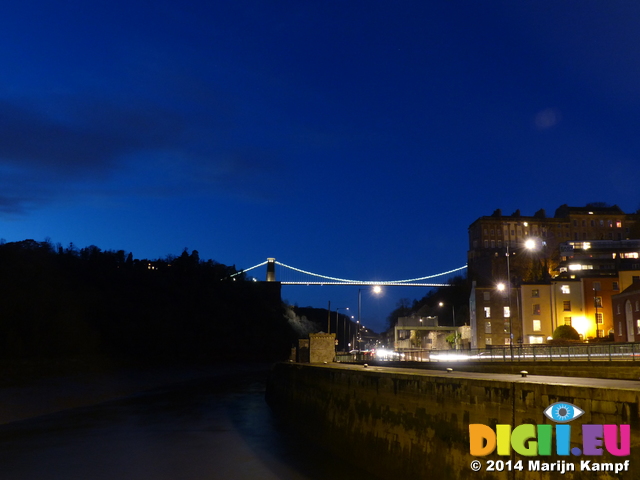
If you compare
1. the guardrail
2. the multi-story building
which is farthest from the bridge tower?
the guardrail

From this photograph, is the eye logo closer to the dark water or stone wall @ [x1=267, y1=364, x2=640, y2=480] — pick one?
stone wall @ [x1=267, y1=364, x2=640, y2=480]

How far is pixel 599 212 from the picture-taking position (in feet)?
411

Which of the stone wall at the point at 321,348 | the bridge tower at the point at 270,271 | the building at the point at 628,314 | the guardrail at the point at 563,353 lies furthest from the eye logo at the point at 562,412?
the bridge tower at the point at 270,271

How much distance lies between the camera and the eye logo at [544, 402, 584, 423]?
932cm

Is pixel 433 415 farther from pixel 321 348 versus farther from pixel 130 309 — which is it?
pixel 130 309

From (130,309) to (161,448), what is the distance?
7442cm

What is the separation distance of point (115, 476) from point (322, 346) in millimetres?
29204

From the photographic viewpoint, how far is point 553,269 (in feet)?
330

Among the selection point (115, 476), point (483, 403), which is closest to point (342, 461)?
point (115, 476)

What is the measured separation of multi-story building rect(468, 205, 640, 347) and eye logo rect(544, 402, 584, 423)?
3228 centimetres

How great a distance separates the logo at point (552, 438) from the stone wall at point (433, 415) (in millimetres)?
99

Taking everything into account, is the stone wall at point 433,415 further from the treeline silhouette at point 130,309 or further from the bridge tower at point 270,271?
the bridge tower at point 270,271

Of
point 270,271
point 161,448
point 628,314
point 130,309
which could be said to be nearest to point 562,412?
point 161,448

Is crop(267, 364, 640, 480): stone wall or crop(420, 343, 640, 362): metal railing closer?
crop(267, 364, 640, 480): stone wall
